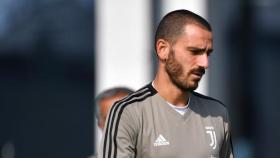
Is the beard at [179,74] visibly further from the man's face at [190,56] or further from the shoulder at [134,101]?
the shoulder at [134,101]

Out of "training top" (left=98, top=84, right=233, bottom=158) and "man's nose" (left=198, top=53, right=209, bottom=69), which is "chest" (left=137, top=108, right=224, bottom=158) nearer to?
"training top" (left=98, top=84, right=233, bottom=158)

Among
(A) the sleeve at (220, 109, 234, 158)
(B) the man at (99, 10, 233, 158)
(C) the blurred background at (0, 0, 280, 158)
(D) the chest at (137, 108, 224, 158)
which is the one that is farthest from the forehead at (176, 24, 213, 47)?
(C) the blurred background at (0, 0, 280, 158)

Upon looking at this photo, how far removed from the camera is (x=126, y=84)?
8508 millimetres

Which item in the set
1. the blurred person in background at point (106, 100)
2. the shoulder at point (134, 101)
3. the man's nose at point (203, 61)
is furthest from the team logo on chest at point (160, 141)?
the blurred person in background at point (106, 100)

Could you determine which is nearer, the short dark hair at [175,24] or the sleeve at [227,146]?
the short dark hair at [175,24]

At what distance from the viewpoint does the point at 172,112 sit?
13.3 ft

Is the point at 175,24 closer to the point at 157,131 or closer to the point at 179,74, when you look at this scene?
the point at 179,74

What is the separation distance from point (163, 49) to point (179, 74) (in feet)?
0.42

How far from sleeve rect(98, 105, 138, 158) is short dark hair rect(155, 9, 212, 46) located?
0.35 metres

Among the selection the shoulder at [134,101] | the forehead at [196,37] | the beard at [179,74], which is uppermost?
the forehead at [196,37]

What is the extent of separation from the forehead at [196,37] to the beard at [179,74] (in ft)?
0.23

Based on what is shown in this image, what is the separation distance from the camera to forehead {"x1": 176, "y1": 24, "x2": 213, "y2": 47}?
3977 mm

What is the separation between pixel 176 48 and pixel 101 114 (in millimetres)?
1558

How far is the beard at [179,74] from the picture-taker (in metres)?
3.98
